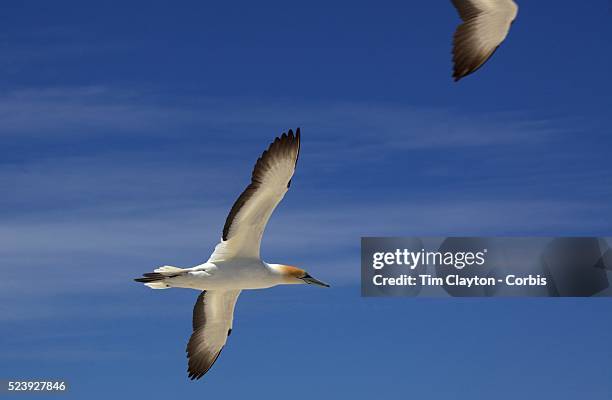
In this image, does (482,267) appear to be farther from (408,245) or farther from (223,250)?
(223,250)

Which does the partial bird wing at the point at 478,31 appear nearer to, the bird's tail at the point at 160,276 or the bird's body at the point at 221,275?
the bird's body at the point at 221,275

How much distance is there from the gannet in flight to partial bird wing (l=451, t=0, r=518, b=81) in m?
2.54

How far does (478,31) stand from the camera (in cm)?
1773

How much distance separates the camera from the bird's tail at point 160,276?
17641 mm

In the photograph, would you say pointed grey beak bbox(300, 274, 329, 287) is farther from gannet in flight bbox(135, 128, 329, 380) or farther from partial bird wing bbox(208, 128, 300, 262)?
partial bird wing bbox(208, 128, 300, 262)

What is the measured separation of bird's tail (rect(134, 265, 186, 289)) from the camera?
17.6 metres

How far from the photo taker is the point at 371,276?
77.1 feet

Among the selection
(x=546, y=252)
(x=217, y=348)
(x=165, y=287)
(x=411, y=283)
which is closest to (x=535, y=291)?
(x=546, y=252)

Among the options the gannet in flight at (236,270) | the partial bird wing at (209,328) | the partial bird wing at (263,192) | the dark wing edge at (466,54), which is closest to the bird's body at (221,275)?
the gannet in flight at (236,270)

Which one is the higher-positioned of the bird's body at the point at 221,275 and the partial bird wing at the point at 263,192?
the partial bird wing at the point at 263,192

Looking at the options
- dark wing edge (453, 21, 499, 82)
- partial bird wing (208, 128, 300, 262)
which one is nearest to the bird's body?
partial bird wing (208, 128, 300, 262)

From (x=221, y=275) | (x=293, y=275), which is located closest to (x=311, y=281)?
Answer: (x=293, y=275)

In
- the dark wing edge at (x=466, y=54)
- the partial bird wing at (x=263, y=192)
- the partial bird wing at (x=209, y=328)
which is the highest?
the dark wing edge at (x=466, y=54)

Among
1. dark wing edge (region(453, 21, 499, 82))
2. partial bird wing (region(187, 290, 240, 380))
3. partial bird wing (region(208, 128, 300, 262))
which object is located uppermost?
dark wing edge (region(453, 21, 499, 82))
